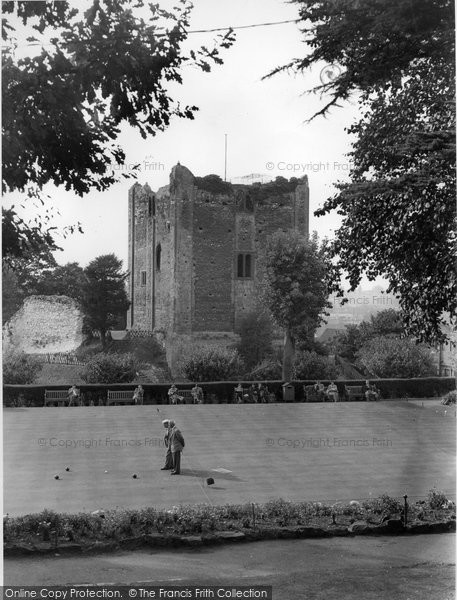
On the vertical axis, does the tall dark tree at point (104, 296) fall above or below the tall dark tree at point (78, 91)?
below

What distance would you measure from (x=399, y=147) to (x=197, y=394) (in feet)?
14.2

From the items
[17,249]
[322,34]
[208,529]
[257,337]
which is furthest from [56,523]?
[322,34]

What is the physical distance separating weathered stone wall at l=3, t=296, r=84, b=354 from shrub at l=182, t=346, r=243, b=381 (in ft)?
5.05

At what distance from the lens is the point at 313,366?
1038 centimetres

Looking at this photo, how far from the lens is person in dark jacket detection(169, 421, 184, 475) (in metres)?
8.61

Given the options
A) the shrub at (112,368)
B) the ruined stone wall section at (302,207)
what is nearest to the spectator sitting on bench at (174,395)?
the shrub at (112,368)

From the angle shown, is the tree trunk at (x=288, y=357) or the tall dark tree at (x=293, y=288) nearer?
the tall dark tree at (x=293, y=288)

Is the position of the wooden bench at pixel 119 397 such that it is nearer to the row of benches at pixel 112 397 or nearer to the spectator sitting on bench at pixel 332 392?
the row of benches at pixel 112 397

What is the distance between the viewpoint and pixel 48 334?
977cm

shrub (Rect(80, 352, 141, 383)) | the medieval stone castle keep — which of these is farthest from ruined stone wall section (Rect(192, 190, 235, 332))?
shrub (Rect(80, 352, 141, 383))

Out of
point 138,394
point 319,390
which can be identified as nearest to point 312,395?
point 319,390

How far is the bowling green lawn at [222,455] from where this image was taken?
844cm

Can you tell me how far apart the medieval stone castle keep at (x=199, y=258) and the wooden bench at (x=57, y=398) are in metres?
1.41

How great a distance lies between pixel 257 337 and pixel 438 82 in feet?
12.6
